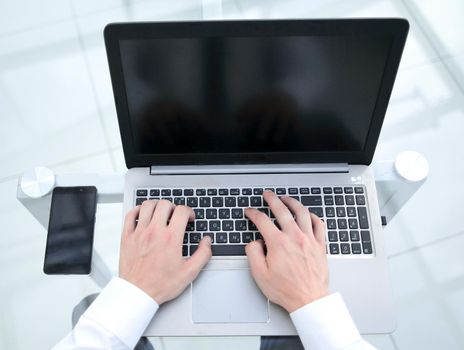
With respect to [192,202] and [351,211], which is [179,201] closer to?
[192,202]

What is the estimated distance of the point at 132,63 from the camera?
2.11ft

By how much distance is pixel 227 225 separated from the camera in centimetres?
76

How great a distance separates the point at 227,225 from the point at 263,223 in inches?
2.6

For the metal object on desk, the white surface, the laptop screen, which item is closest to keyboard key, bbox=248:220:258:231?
the laptop screen

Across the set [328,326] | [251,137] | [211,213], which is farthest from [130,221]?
[328,326]

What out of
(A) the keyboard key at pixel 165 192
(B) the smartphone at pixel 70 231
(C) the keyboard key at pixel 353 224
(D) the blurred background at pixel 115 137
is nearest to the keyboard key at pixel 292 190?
(C) the keyboard key at pixel 353 224

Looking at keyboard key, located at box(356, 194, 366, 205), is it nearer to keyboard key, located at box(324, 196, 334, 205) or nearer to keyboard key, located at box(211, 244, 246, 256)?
keyboard key, located at box(324, 196, 334, 205)

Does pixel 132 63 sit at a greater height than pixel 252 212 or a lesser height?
greater

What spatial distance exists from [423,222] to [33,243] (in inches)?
38.4

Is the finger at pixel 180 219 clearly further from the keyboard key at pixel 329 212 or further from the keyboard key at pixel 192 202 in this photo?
the keyboard key at pixel 329 212

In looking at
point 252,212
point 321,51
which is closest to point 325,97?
point 321,51

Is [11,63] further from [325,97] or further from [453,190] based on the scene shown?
[453,190]

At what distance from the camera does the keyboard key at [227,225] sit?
0.76 metres

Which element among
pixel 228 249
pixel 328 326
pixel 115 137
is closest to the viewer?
pixel 328 326
